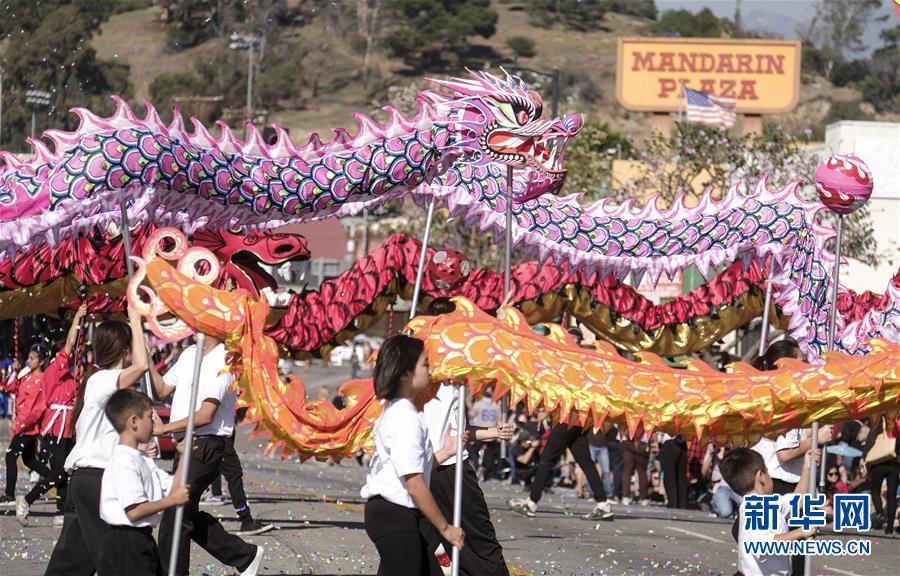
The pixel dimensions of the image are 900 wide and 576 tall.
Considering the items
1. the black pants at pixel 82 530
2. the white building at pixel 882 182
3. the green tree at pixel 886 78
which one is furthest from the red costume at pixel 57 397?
the green tree at pixel 886 78

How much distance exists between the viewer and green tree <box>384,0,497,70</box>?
10838cm

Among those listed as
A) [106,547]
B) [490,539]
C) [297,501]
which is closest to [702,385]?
[490,539]

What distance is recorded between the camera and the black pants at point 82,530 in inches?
290

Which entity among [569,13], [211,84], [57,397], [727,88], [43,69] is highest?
[57,397]

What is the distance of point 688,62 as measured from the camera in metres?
56.2

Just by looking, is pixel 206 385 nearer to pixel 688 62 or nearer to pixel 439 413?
pixel 439 413

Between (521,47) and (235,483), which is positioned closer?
(235,483)

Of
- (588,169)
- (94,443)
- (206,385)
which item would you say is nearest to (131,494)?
(94,443)

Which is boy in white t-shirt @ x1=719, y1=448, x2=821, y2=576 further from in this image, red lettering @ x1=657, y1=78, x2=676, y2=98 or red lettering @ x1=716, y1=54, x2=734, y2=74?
red lettering @ x1=716, y1=54, x2=734, y2=74

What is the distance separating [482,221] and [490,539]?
6.02 metres

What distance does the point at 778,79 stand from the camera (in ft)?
184

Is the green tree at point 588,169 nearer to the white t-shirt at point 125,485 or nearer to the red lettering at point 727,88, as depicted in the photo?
the red lettering at point 727,88

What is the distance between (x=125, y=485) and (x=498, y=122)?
4.90m

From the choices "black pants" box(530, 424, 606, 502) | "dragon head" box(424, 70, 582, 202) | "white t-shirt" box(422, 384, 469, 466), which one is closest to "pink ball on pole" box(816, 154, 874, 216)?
"dragon head" box(424, 70, 582, 202)
